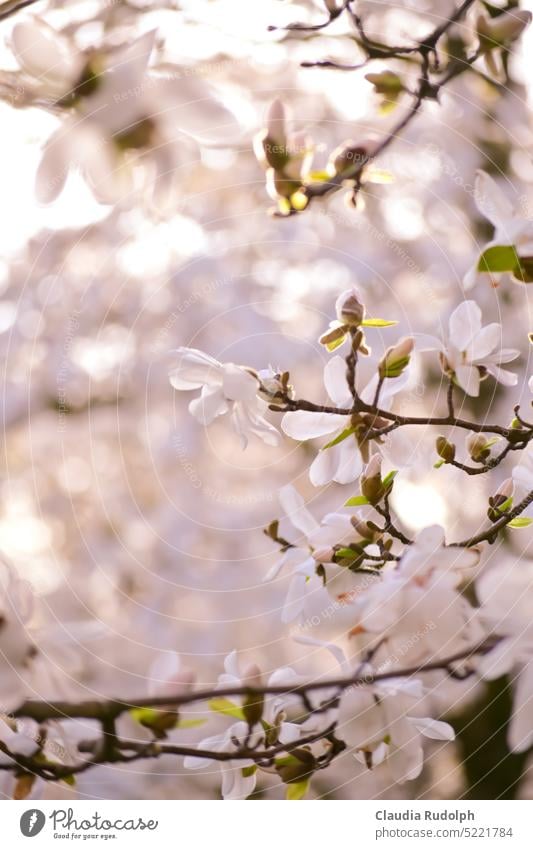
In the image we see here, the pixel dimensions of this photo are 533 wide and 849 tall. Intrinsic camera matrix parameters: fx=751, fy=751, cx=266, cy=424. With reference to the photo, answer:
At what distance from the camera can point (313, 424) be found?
19.0 inches

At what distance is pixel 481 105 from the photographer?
103cm

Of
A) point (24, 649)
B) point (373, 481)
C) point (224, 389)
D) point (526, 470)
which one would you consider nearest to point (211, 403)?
point (224, 389)

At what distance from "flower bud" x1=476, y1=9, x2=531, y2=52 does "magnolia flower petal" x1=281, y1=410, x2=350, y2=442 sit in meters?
0.36

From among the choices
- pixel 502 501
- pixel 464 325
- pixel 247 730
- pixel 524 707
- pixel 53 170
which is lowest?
pixel 524 707

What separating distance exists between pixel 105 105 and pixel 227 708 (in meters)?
0.44

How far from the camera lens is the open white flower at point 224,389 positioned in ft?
1.49

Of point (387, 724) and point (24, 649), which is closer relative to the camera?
point (387, 724)

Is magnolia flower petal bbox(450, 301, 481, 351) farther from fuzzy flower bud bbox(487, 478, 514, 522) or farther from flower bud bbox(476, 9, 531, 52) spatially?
flower bud bbox(476, 9, 531, 52)

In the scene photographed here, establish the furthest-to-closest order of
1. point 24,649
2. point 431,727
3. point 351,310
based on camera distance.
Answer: point 24,649 < point 431,727 < point 351,310

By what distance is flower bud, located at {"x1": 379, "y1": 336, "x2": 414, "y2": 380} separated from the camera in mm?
467
